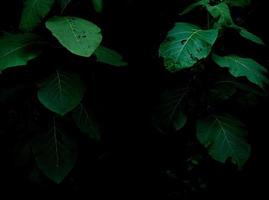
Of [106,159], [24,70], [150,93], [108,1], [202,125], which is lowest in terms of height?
[106,159]

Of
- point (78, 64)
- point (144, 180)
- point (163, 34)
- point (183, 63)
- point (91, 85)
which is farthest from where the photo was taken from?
point (144, 180)

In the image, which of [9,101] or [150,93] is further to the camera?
[150,93]

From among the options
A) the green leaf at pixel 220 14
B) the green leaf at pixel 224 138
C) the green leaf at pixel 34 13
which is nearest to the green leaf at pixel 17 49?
the green leaf at pixel 34 13

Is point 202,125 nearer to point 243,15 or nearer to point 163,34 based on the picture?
point 163,34

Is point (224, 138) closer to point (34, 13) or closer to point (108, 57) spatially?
point (108, 57)

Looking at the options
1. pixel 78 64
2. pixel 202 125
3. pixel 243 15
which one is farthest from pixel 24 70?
pixel 243 15

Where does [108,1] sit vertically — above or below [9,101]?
above

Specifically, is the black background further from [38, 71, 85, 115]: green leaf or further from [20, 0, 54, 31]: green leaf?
[20, 0, 54, 31]: green leaf

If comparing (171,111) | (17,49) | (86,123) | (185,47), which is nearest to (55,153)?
(86,123)
